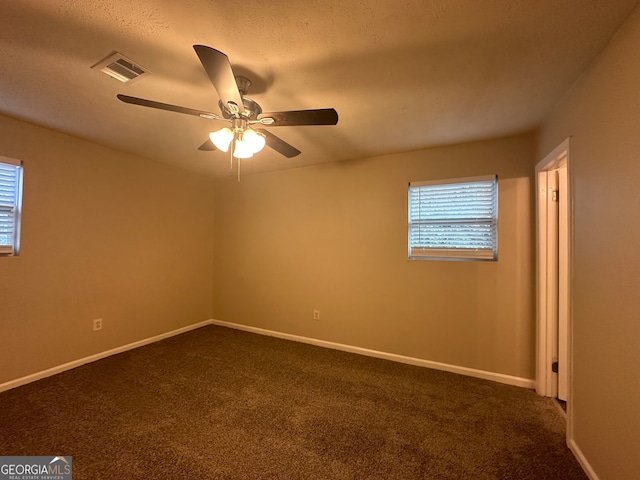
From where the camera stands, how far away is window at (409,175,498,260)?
274 cm

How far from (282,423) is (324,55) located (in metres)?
2.47

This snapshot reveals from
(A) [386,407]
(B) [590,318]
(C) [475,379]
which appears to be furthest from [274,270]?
(B) [590,318]

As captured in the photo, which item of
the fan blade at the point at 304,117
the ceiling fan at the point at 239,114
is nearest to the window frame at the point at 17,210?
the ceiling fan at the point at 239,114

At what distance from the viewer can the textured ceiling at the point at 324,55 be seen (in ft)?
4.11

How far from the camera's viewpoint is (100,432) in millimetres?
1875

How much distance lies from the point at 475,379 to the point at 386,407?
1.11 meters

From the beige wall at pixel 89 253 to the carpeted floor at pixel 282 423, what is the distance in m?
0.44

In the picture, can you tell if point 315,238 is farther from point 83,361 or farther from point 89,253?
point 83,361

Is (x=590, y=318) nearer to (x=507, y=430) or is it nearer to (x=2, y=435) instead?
(x=507, y=430)

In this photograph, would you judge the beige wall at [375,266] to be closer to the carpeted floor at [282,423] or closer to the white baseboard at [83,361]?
the carpeted floor at [282,423]

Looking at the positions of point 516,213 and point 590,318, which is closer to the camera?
point 590,318

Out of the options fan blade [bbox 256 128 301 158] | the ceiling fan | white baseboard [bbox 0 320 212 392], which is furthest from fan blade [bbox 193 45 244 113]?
white baseboard [bbox 0 320 212 392]

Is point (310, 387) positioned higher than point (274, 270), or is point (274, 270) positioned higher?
point (274, 270)

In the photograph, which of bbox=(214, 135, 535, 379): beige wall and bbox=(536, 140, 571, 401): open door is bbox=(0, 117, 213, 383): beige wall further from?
bbox=(536, 140, 571, 401): open door
